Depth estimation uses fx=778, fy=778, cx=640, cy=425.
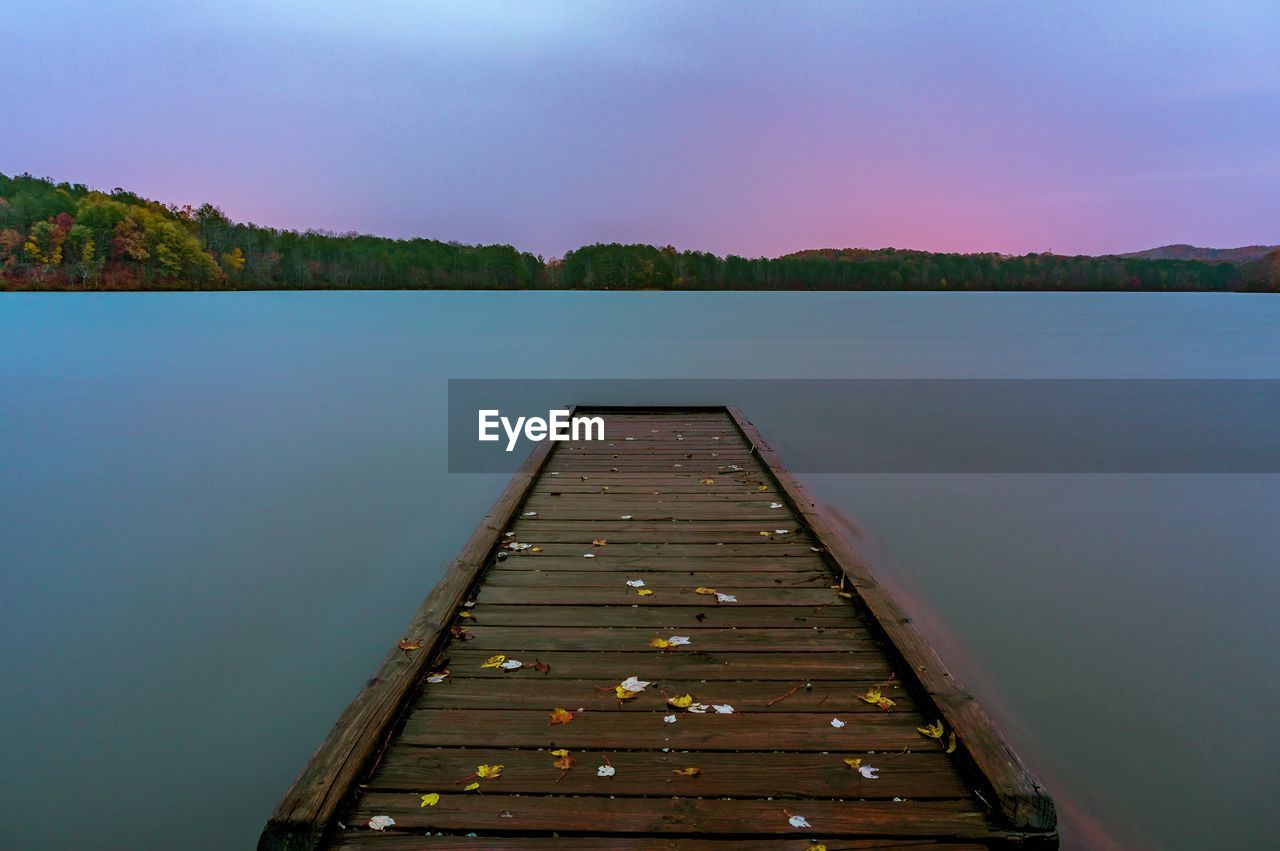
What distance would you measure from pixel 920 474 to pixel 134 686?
8.22m

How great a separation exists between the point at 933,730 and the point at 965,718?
113mm

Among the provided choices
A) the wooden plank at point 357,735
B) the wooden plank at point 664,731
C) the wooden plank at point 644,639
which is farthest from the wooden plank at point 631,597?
the wooden plank at point 664,731

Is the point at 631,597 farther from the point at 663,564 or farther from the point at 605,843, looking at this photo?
the point at 605,843

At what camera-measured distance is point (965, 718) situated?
8.60 feet

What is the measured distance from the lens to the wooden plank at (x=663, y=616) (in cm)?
359

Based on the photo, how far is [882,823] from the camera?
7.26 ft

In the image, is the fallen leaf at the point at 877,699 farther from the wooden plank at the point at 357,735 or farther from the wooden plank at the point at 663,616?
the wooden plank at the point at 357,735

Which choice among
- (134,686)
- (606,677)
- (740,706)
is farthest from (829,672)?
(134,686)

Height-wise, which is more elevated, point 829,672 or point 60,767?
point 829,672

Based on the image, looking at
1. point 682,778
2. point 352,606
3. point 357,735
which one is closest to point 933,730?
point 682,778

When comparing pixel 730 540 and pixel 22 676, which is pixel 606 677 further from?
pixel 22 676

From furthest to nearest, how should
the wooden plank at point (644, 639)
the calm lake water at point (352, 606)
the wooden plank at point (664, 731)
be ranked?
the calm lake water at point (352, 606) → the wooden plank at point (644, 639) → the wooden plank at point (664, 731)

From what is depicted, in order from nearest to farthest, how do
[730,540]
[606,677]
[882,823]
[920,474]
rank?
1. [882,823]
2. [606,677]
3. [730,540]
4. [920,474]

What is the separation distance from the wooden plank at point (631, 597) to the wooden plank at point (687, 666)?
549mm
